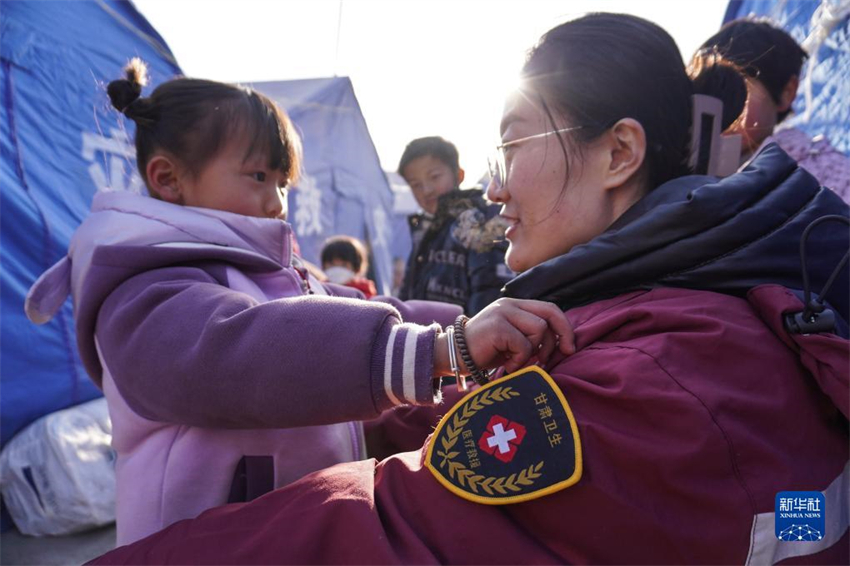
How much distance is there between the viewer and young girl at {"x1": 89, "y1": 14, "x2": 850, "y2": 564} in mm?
782

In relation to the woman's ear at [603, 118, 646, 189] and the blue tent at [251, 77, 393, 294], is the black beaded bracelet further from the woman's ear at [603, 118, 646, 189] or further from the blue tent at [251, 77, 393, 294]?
the blue tent at [251, 77, 393, 294]

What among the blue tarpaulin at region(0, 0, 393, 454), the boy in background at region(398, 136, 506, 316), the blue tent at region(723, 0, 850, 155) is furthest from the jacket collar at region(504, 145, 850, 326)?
the blue tarpaulin at region(0, 0, 393, 454)

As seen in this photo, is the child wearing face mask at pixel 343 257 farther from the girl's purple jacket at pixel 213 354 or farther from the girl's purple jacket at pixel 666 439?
the girl's purple jacket at pixel 666 439

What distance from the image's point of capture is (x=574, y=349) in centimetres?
94

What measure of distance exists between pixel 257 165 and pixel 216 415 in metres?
0.72

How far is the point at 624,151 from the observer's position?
1188 mm

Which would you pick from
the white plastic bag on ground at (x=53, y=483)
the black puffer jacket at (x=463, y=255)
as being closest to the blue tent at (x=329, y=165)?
the black puffer jacket at (x=463, y=255)

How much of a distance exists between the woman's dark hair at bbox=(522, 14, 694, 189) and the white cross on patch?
59 cm

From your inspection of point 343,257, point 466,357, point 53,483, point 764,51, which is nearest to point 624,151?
point 466,357

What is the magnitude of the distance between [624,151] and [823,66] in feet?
9.29

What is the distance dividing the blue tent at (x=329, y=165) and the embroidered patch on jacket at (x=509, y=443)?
16.4ft

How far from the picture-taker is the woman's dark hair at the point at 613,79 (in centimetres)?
→ 116

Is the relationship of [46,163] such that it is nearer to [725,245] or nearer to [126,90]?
[126,90]

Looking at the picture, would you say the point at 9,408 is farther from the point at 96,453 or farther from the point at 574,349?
the point at 574,349
